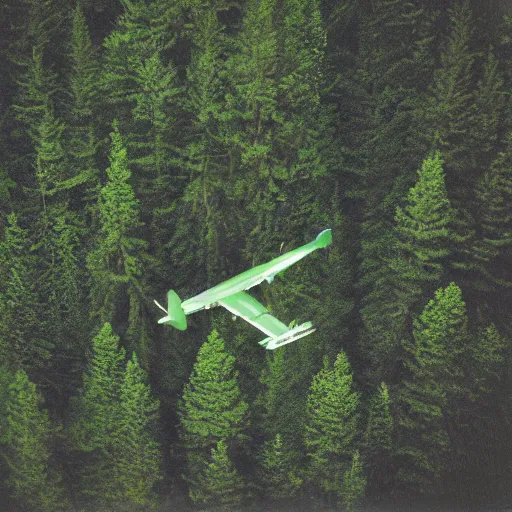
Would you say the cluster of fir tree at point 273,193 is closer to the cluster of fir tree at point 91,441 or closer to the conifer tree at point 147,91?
the conifer tree at point 147,91

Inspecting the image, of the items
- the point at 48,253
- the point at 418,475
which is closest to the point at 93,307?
the point at 48,253

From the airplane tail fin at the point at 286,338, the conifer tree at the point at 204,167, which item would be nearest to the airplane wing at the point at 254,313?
the airplane tail fin at the point at 286,338

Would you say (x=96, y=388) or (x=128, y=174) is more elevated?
(x=128, y=174)

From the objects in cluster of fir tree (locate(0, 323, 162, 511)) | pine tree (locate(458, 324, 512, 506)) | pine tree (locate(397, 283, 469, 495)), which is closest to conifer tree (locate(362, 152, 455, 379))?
pine tree (locate(397, 283, 469, 495))

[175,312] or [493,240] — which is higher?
[493,240]

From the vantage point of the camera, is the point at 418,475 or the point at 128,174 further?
the point at 418,475

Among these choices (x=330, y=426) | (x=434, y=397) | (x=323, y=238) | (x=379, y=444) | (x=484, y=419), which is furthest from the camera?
(x=484, y=419)

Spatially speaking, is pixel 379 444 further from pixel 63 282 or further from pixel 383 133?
pixel 63 282

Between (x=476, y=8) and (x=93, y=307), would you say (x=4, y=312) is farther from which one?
(x=476, y=8)

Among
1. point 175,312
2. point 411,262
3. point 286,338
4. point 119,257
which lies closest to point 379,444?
point 286,338
